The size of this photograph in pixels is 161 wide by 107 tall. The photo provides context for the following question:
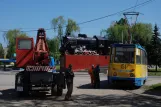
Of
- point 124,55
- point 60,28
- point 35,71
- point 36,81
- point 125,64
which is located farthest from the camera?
point 60,28

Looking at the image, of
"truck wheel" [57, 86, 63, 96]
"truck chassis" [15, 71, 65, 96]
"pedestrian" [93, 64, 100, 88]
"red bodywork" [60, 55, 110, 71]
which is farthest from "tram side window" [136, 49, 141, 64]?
"red bodywork" [60, 55, 110, 71]

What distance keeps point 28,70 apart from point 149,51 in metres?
52.0

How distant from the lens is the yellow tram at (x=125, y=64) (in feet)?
72.5

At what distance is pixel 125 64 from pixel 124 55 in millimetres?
695

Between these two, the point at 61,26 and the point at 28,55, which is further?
the point at 61,26

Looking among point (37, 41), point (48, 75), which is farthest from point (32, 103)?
point (37, 41)

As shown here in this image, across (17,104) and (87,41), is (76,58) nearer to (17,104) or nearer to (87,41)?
(87,41)

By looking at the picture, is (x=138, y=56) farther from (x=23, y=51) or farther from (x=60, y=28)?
(x=60, y=28)

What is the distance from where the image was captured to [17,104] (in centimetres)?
1371

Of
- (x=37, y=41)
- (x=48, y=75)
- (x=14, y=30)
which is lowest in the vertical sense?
(x=48, y=75)

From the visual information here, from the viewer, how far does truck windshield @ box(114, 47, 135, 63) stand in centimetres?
2238

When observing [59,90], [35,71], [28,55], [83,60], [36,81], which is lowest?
[59,90]

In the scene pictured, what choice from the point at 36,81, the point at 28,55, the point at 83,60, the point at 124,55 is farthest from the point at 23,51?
the point at 83,60

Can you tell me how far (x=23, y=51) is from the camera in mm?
17375
